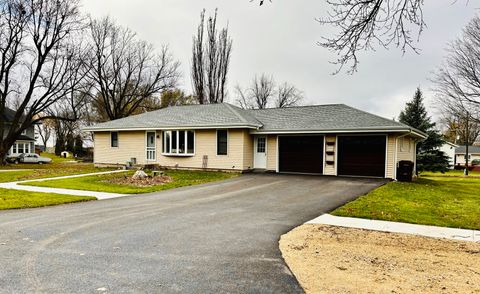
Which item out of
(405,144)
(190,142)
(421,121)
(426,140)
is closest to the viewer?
(405,144)

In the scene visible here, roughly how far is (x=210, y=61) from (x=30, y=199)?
28955 millimetres

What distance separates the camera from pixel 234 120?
62.8ft

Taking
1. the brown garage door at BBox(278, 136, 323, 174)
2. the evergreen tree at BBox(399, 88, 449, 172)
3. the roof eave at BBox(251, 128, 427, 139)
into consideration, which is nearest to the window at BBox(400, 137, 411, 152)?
the roof eave at BBox(251, 128, 427, 139)

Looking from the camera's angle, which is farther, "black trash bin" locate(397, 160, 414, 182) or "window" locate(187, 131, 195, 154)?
"window" locate(187, 131, 195, 154)

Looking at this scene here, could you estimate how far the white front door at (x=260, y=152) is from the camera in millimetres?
19734

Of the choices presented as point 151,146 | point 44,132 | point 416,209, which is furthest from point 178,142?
point 44,132

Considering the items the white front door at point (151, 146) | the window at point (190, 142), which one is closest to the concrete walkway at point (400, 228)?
the window at point (190, 142)

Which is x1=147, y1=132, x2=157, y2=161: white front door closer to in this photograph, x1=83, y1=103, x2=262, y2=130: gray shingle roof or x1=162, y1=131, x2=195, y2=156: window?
x1=83, y1=103, x2=262, y2=130: gray shingle roof

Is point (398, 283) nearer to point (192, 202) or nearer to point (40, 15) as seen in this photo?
point (192, 202)

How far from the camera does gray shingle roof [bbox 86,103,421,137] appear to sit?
56.5 feet

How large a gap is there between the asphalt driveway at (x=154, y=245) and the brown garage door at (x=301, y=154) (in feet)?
24.5

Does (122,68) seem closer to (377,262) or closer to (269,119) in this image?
(269,119)

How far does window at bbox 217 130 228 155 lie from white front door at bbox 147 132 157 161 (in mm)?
4694

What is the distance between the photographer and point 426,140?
90.7 ft
